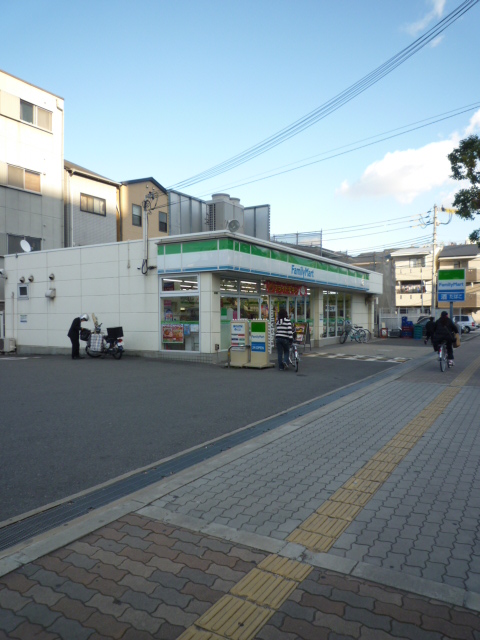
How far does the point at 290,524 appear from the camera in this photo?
12.7ft

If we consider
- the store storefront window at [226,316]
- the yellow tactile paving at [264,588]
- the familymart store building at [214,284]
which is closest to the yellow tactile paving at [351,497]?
the yellow tactile paving at [264,588]

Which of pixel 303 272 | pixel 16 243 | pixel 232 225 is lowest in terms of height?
pixel 303 272

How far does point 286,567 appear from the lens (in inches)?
126

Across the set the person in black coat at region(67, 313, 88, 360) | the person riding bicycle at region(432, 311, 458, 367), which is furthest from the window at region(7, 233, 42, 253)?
the person riding bicycle at region(432, 311, 458, 367)

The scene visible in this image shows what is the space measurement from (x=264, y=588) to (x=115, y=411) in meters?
5.79

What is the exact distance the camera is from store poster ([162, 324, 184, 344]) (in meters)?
16.6

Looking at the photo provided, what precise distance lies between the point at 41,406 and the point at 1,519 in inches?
192

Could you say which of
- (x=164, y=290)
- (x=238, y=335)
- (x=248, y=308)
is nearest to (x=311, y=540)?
(x=238, y=335)

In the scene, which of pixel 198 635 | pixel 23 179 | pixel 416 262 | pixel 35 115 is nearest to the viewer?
pixel 198 635

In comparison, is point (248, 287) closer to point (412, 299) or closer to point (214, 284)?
point (214, 284)

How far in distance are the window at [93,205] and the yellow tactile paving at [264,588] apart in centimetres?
2844

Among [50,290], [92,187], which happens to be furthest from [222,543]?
[92,187]

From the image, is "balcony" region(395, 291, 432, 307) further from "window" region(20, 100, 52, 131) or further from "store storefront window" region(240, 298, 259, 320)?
"store storefront window" region(240, 298, 259, 320)

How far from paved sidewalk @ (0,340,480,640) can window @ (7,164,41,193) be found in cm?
2421
